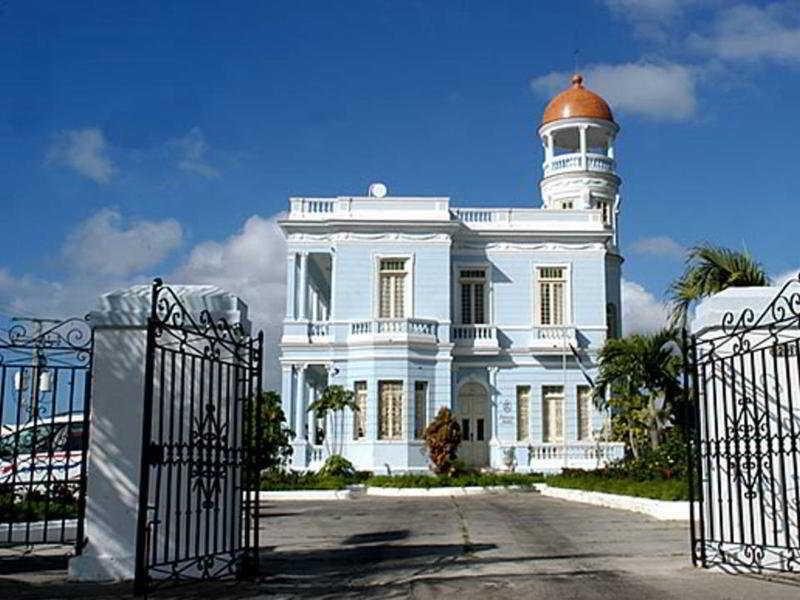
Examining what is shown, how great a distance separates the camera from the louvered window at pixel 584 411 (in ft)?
103

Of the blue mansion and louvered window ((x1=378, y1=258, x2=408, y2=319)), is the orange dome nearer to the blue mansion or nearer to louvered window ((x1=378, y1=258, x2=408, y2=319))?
the blue mansion

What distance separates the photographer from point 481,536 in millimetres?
12047

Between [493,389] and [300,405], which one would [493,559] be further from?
[493,389]

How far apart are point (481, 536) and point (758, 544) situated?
4533 mm

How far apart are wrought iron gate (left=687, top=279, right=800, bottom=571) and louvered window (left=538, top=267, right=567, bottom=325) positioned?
23667 millimetres

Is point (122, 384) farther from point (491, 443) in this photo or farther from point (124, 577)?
point (491, 443)

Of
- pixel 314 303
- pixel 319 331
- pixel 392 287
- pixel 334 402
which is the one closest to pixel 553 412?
pixel 392 287

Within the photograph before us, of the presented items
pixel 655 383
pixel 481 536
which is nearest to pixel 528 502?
pixel 655 383

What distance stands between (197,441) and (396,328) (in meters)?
21.8

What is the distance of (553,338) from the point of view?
31641mm

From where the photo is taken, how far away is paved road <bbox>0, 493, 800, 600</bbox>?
720cm

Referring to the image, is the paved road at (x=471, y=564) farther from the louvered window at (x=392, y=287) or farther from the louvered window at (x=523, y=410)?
the louvered window at (x=392, y=287)

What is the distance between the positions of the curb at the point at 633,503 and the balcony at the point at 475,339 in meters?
8.56

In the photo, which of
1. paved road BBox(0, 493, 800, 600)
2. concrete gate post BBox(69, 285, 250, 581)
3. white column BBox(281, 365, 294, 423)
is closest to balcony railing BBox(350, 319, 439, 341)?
white column BBox(281, 365, 294, 423)
